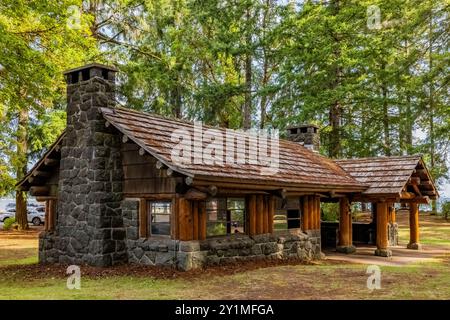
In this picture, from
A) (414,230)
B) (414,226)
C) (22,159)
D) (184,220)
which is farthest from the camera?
(414,226)

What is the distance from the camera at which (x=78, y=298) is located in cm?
813

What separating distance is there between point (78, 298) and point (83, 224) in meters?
3.92

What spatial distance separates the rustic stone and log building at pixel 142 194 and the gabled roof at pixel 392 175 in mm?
3794

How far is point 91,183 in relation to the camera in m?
11.6

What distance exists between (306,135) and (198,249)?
35.9 ft

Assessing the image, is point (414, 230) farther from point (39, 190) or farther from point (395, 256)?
point (39, 190)

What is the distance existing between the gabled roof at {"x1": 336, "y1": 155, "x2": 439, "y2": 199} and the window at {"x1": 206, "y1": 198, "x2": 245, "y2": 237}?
6.44 meters

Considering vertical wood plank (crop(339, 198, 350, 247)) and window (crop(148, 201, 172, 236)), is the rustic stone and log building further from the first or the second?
vertical wood plank (crop(339, 198, 350, 247))

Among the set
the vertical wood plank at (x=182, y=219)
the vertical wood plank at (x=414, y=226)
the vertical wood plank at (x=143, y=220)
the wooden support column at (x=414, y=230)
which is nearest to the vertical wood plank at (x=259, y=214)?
the vertical wood plank at (x=182, y=219)

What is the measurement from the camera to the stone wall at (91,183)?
37.9 feet

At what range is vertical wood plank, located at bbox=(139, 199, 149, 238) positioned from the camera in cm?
1162

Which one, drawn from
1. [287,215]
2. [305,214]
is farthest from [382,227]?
[287,215]
